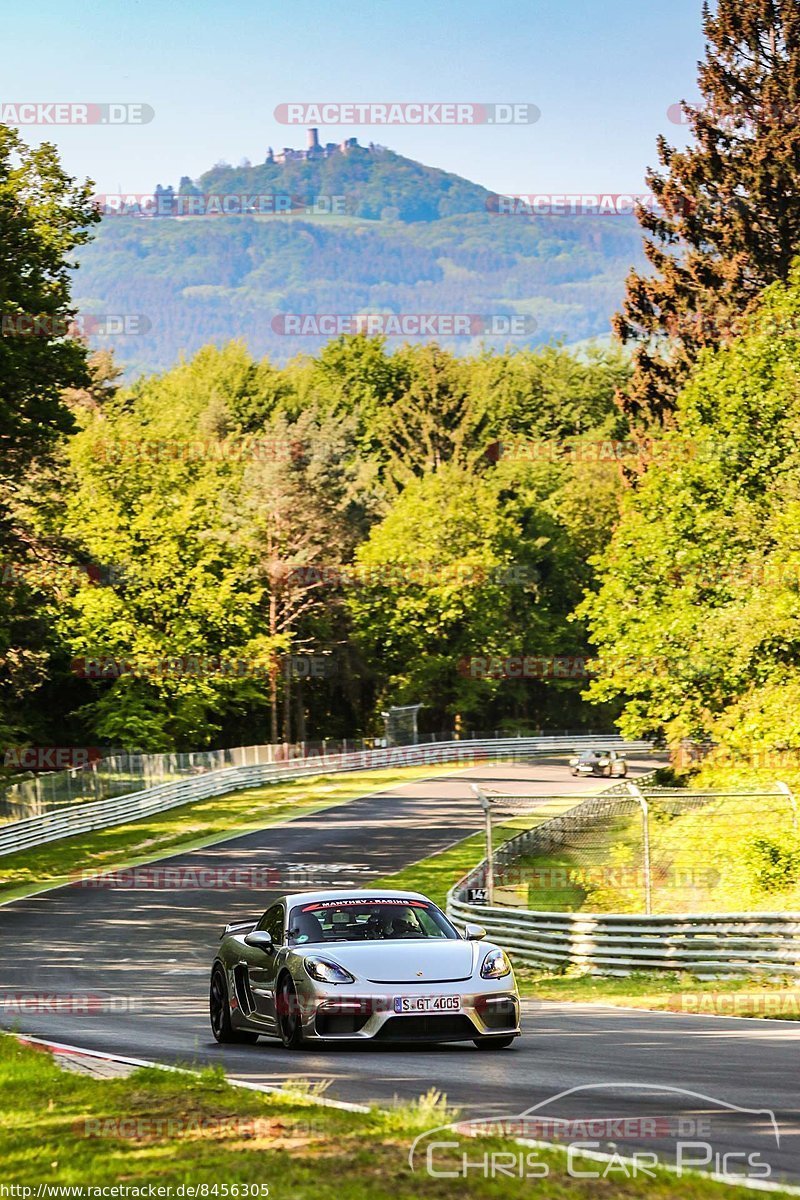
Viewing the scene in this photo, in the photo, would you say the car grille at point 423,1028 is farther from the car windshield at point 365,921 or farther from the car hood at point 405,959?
the car windshield at point 365,921

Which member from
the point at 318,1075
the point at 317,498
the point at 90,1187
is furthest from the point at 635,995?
the point at 317,498

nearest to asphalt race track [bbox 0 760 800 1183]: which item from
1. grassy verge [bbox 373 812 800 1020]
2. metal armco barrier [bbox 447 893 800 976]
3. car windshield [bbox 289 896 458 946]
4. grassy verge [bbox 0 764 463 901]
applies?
grassy verge [bbox 373 812 800 1020]

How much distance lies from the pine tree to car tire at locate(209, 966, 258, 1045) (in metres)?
36.2

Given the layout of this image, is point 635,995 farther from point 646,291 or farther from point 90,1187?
point 646,291

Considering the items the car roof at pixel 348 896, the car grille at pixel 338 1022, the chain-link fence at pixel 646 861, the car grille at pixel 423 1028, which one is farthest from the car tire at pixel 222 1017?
the chain-link fence at pixel 646 861

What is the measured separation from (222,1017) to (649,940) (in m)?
7.81

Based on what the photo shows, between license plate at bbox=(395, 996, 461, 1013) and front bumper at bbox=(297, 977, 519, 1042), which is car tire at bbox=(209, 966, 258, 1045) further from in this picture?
license plate at bbox=(395, 996, 461, 1013)

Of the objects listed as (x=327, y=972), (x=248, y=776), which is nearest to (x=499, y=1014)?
(x=327, y=972)

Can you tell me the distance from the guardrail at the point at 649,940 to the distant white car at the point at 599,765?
41267 mm

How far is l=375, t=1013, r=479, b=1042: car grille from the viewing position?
38.2 feet

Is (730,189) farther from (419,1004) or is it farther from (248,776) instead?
(419,1004)

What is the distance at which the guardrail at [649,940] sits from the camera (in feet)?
60.3

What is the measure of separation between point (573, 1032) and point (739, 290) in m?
38.5

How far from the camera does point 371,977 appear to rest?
38.7 feet
